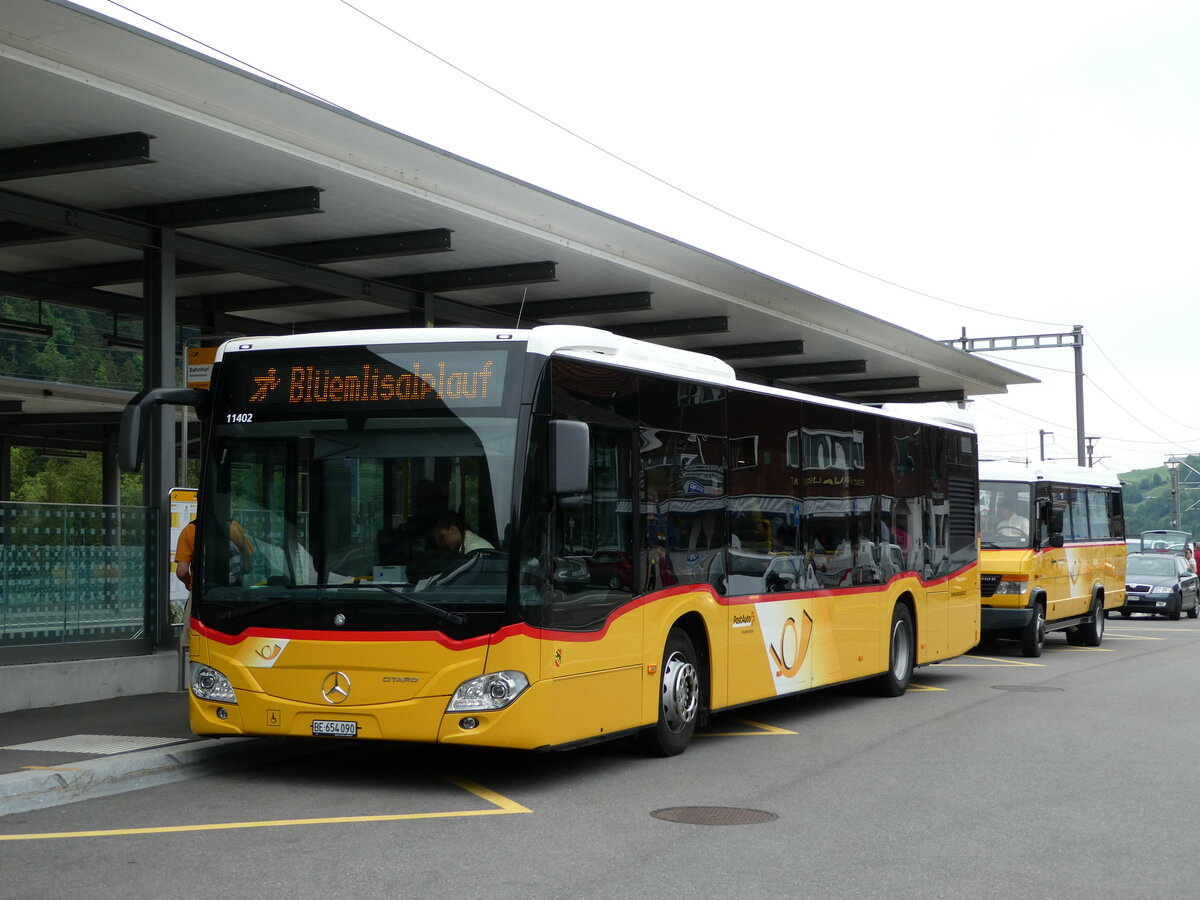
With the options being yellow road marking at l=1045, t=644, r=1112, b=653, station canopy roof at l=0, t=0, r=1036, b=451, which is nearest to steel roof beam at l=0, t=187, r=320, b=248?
station canopy roof at l=0, t=0, r=1036, b=451

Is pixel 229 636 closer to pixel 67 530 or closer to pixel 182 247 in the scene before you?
pixel 67 530

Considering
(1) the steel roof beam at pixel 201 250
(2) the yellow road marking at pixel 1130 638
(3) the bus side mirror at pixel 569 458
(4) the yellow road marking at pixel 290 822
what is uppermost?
(1) the steel roof beam at pixel 201 250

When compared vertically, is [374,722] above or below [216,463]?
below

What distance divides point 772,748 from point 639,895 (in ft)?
17.1

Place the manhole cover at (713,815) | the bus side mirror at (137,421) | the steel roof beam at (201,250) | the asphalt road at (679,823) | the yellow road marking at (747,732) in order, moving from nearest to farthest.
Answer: the asphalt road at (679,823)
the manhole cover at (713,815)
the bus side mirror at (137,421)
the yellow road marking at (747,732)
the steel roof beam at (201,250)

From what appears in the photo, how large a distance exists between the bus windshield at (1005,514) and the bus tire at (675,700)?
430 inches

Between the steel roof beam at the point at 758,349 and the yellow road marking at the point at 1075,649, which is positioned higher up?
the steel roof beam at the point at 758,349

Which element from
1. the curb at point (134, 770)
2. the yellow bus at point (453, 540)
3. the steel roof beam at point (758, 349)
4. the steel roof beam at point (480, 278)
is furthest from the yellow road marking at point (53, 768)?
the steel roof beam at point (758, 349)

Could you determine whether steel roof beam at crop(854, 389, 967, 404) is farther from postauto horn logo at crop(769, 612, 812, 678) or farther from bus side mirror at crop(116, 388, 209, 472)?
bus side mirror at crop(116, 388, 209, 472)

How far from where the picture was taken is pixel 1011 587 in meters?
20.7

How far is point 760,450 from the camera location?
1226 centimetres

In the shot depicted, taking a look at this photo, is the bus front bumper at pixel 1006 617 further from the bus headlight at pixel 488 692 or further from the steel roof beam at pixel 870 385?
the bus headlight at pixel 488 692

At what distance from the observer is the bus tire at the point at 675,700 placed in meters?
10.6

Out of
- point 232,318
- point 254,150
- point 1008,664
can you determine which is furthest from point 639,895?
point 232,318
